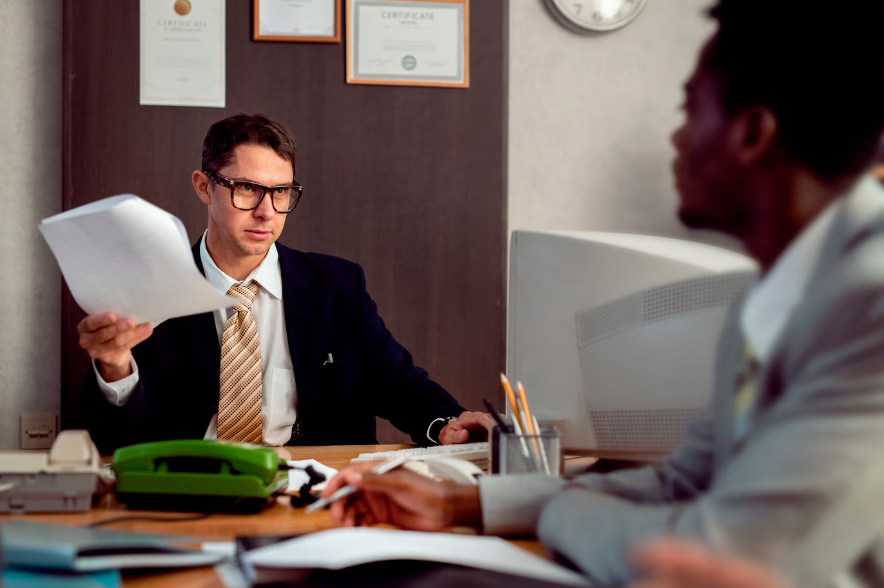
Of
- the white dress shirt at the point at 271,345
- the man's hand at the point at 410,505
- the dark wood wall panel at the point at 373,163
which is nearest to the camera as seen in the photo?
the man's hand at the point at 410,505

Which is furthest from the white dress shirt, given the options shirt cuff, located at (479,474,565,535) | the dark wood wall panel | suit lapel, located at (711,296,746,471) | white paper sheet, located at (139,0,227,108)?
suit lapel, located at (711,296,746,471)

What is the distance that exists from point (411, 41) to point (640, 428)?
1.85 meters

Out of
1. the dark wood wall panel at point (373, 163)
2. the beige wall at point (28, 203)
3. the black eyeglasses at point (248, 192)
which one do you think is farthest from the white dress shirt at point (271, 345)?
the beige wall at point (28, 203)

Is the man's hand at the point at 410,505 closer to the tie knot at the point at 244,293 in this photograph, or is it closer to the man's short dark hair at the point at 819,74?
the man's short dark hair at the point at 819,74

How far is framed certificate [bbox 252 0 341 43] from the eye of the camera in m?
2.45

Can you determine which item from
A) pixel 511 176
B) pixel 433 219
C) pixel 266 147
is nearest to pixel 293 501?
pixel 266 147

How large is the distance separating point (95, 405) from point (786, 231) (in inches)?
54.0

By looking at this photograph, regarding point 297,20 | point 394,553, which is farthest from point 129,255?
point 297,20

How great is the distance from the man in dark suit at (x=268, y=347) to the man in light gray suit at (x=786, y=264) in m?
1.03

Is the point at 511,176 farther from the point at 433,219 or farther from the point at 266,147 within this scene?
the point at 266,147

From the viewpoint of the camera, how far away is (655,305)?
983 millimetres

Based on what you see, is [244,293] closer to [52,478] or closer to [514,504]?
[52,478]

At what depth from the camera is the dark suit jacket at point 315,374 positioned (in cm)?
177

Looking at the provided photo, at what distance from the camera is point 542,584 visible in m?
0.61
